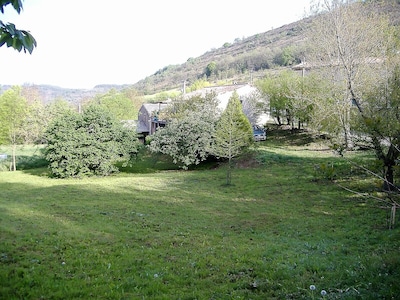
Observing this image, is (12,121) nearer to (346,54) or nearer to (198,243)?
(346,54)

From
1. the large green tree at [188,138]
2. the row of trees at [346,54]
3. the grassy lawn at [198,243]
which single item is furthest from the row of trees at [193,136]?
the grassy lawn at [198,243]

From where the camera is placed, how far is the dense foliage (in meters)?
27.6

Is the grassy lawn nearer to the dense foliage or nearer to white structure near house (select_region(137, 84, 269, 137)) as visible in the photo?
the dense foliage

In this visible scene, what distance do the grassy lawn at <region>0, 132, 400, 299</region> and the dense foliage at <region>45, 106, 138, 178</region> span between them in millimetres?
8161

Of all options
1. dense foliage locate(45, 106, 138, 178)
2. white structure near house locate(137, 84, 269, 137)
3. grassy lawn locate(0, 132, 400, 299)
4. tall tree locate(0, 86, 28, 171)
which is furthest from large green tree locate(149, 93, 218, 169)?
tall tree locate(0, 86, 28, 171)

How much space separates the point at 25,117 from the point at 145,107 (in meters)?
23.8

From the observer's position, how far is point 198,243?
9367 mm

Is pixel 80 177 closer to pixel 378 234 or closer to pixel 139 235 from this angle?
pixel 139 235

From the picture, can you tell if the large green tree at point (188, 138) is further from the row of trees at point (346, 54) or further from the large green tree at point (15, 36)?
the large green tree at point (15, 36)

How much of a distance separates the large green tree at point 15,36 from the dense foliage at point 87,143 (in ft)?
83.5

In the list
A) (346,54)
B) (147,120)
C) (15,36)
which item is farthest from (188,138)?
(147,120)

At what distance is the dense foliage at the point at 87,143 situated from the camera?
27578 millimetres

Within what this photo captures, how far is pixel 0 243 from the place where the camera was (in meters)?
8.29

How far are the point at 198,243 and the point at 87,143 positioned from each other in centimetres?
2068
